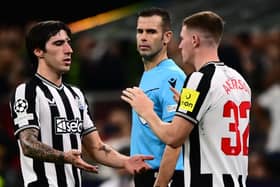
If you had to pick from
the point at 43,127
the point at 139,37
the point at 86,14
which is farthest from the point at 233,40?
the point at 43,127

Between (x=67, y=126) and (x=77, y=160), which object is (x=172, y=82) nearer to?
(x=67, y=126)

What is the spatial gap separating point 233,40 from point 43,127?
7.98m

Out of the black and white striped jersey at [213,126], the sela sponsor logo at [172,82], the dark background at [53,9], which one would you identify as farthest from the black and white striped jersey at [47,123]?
the dark background at [53,9]

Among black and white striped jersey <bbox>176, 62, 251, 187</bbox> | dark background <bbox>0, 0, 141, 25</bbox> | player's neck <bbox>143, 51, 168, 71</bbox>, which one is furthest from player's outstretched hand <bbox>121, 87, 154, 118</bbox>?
dark background <bbox>0, 0, 141, 25</bbox>

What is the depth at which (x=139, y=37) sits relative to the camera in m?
10.3

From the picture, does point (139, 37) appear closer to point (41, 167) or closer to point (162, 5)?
point (41, 167)

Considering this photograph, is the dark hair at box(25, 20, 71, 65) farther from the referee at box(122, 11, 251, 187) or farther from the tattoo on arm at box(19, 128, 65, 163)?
the referee at box(122, 11, 251, 187)

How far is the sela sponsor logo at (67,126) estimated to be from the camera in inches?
373

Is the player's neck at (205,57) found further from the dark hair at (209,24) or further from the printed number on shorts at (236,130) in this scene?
the printed number on shorts at (236,130)

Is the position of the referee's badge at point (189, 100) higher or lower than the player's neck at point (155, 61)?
lower

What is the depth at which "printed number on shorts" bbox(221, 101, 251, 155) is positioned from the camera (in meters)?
8.99

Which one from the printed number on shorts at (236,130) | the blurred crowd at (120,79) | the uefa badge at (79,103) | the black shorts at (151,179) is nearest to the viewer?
the printed number on shorts at (236,130)

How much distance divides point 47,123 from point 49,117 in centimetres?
5

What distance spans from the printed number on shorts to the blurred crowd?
16.1 ft
